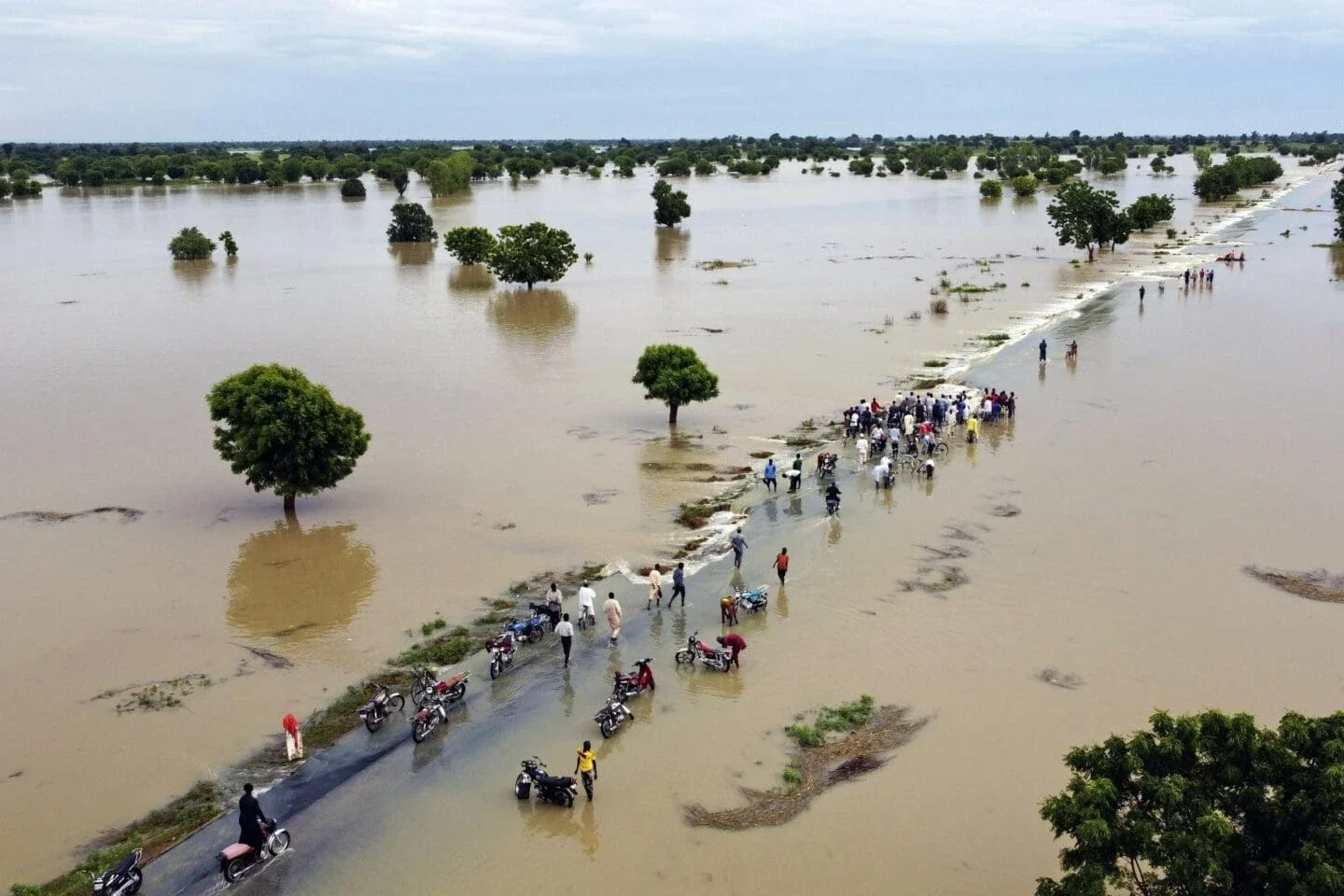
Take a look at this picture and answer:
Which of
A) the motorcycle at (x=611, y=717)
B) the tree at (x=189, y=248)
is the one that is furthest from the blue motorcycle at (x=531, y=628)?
the tree at (x=189, y=248)

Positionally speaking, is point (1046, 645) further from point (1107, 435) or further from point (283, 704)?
point (1107, 435)

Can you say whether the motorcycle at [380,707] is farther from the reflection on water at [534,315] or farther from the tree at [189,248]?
the tree at [189,248]

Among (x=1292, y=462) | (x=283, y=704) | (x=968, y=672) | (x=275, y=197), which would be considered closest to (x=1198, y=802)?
(x=968, y=672)

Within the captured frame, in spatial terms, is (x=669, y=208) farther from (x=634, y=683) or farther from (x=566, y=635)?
(x=634, y=683)

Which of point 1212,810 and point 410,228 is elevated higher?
point 410,228

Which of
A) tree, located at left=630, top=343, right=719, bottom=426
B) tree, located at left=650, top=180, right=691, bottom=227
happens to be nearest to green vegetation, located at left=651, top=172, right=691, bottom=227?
tree, located at left=650, top=180, right=691, bottom=227

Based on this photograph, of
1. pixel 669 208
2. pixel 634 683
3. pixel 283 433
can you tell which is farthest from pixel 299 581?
pixel 669 208
